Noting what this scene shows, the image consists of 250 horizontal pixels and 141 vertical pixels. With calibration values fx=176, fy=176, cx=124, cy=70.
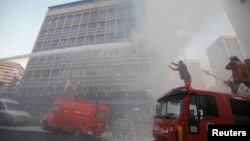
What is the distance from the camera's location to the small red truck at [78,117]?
12.0 metres

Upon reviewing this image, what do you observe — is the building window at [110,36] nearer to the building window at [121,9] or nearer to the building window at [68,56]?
the building window at [121,9]

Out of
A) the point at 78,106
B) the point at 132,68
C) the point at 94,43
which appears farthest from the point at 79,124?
the point at 94,43

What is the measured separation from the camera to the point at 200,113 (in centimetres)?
371

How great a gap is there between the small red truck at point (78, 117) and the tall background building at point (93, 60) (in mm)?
7859

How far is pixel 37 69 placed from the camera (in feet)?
114

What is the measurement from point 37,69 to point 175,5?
30.2 metres

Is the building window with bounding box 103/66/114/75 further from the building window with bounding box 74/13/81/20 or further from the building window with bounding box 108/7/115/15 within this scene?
the building window with bounding box 74/13/81/20

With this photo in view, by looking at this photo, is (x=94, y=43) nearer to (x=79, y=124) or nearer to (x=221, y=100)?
(x=79, y=124)

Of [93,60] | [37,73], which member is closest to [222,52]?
[93,60]

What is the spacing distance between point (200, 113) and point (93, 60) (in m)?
27.9

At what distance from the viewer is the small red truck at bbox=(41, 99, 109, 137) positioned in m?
12.0

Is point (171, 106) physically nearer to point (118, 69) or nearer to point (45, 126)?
point (45, 126)

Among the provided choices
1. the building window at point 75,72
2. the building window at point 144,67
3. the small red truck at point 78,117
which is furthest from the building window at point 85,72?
the small red truck at point 78,117

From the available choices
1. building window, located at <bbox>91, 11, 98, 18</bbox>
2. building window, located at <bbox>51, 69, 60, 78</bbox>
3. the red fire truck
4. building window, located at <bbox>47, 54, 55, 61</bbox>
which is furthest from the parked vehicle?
building window, located at <bbox>91, 11, 98, 18</bbox>
